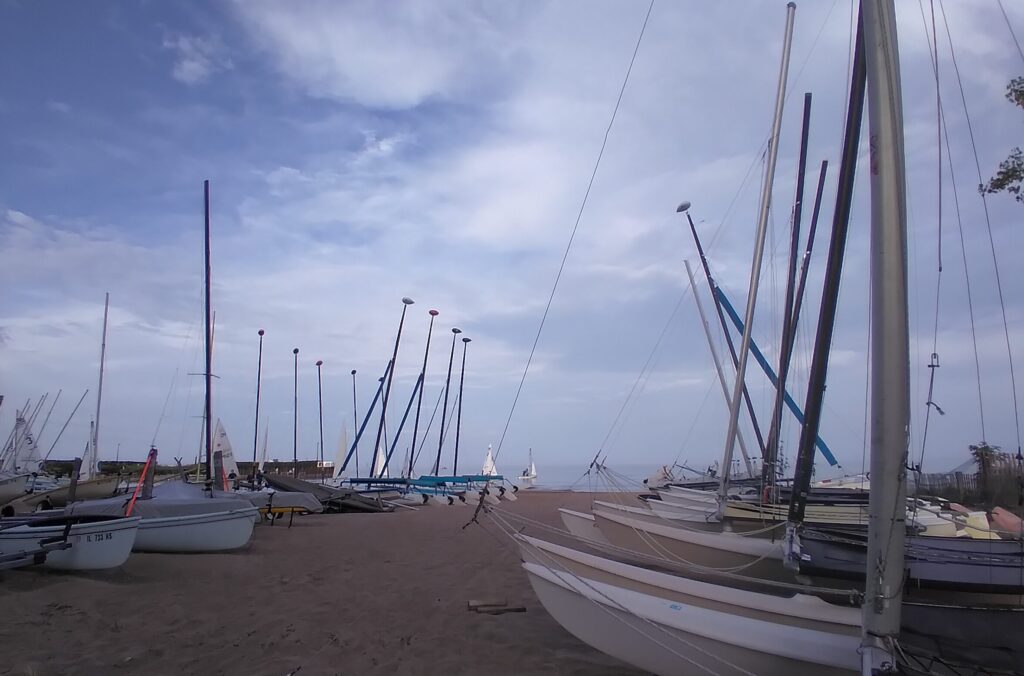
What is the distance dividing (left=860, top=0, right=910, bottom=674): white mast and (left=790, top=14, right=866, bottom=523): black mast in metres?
4.72

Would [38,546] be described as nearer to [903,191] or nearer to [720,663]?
[720,663]

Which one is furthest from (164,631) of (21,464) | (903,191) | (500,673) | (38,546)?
(21,464)

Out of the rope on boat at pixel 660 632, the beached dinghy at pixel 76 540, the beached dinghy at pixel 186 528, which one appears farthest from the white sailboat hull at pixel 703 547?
the beached dinghy at pixel 76 540

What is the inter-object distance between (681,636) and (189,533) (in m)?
11.3

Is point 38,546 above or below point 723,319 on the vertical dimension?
below

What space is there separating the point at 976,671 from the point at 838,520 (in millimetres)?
8070

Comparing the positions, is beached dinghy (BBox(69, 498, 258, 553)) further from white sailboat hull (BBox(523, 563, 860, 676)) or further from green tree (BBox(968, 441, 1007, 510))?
green tree (BBox(968, 441, 1007, 510))

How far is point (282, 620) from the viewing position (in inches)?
361

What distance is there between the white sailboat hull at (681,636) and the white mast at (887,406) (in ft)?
3.75

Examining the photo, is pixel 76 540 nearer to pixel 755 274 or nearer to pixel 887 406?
pixel 887 406

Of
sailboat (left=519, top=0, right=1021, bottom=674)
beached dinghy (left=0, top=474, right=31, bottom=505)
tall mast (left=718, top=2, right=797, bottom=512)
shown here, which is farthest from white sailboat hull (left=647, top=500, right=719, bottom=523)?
beached dinghy (left=0, top=474, right=31, bottom=505)

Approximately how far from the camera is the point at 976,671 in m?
5.36

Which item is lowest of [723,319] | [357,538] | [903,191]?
[357,538]

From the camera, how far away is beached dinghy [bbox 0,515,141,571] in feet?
34.7
